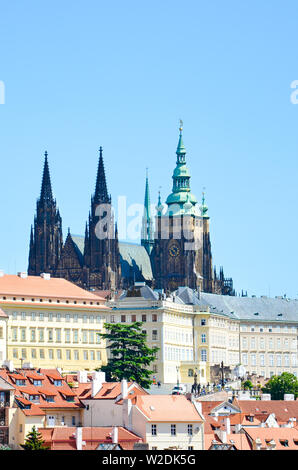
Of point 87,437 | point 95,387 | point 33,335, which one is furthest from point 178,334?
point 87,437

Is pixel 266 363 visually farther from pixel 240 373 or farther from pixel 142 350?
pixel 142 350

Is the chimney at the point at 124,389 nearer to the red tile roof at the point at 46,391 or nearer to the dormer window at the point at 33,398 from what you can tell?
the red tile roof at the point at 46,391

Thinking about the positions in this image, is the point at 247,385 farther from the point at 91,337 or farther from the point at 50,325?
the point at 50,325

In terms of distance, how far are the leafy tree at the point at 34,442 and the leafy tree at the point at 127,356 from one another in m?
49.0

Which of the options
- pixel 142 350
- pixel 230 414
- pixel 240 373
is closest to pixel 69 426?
pixel 230 414

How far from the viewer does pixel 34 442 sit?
8381 cm

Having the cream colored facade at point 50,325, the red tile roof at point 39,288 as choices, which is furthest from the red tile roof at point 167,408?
the red tile roof at point 39,288

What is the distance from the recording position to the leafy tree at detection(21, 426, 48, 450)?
82.8m

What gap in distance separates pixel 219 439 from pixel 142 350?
55.6 metres

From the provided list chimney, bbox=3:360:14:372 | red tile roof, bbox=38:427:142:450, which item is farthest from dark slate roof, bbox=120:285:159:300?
red tile roof, bbox=38:427:142:450

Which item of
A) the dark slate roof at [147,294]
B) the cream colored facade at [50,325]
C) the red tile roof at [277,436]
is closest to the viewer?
the red tile roof at [277,436]

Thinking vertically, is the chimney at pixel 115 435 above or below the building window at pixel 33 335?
below

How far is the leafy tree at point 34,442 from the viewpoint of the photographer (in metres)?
82.8

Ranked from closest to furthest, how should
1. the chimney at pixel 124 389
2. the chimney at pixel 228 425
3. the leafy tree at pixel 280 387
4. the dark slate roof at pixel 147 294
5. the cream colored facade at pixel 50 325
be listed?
1. the chimney at pixel 228 425
2. the chimney at pixel 124 389
3. the leafy tree at pixel 280 387
4. the cream colored facade at pixel 50 325
5. the dark slate roof at pixel 147 294
